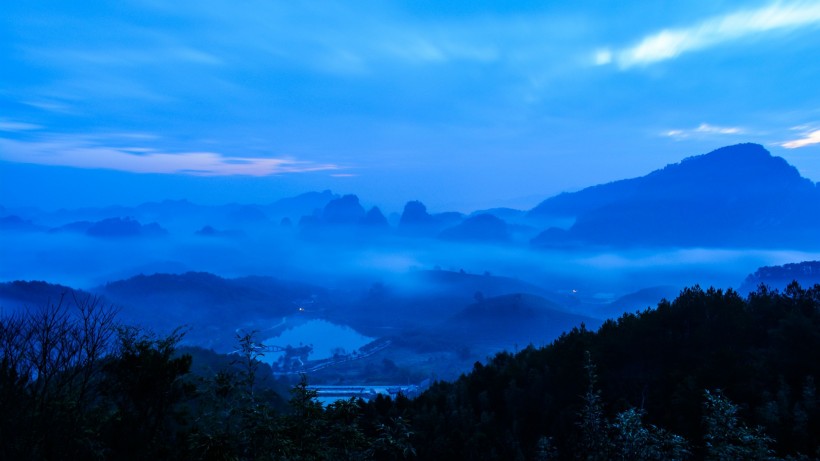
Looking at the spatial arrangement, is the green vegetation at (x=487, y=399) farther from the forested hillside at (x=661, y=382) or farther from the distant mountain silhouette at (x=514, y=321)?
the distant mountain silhouette at (x=514, y=321)

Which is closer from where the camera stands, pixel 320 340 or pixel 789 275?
pixel 789 275

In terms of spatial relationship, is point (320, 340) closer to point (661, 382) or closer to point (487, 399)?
point (487, 399)

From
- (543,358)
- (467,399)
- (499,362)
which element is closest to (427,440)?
(467,399)

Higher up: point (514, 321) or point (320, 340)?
point (514, 321)

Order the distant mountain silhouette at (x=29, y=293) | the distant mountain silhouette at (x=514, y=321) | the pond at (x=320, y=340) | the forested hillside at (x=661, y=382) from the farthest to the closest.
A: 1. the pond at (x=320, y=340)
2. the distant mountain silhouette at (x=514, y=321)
3. the distant mountain silhouette at (x=29, y=293)
4. the forested hillside at (x=661, y=382)

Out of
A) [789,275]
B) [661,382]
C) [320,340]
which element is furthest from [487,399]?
[789,275]

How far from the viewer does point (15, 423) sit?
1084cm

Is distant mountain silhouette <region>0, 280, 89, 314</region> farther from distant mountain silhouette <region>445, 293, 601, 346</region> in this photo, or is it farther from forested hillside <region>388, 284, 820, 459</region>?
forested hillside <region>388, 284, 820, 459</region>

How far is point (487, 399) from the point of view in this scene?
31.8m

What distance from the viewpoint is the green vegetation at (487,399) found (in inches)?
414

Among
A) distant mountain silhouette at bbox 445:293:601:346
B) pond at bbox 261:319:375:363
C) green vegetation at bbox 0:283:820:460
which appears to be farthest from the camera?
pond at bbox 261:319:375:363

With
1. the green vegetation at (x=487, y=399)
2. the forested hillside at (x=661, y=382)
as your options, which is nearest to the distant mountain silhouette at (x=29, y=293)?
the forested hillside at (x=661, y=382)

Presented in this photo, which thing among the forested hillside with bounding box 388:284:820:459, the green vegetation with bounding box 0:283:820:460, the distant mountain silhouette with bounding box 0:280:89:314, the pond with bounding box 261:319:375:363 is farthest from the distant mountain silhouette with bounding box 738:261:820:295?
the distant mountain silhouette with bounding box 0:280:89:314

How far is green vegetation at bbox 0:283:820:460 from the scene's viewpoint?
10.5m
